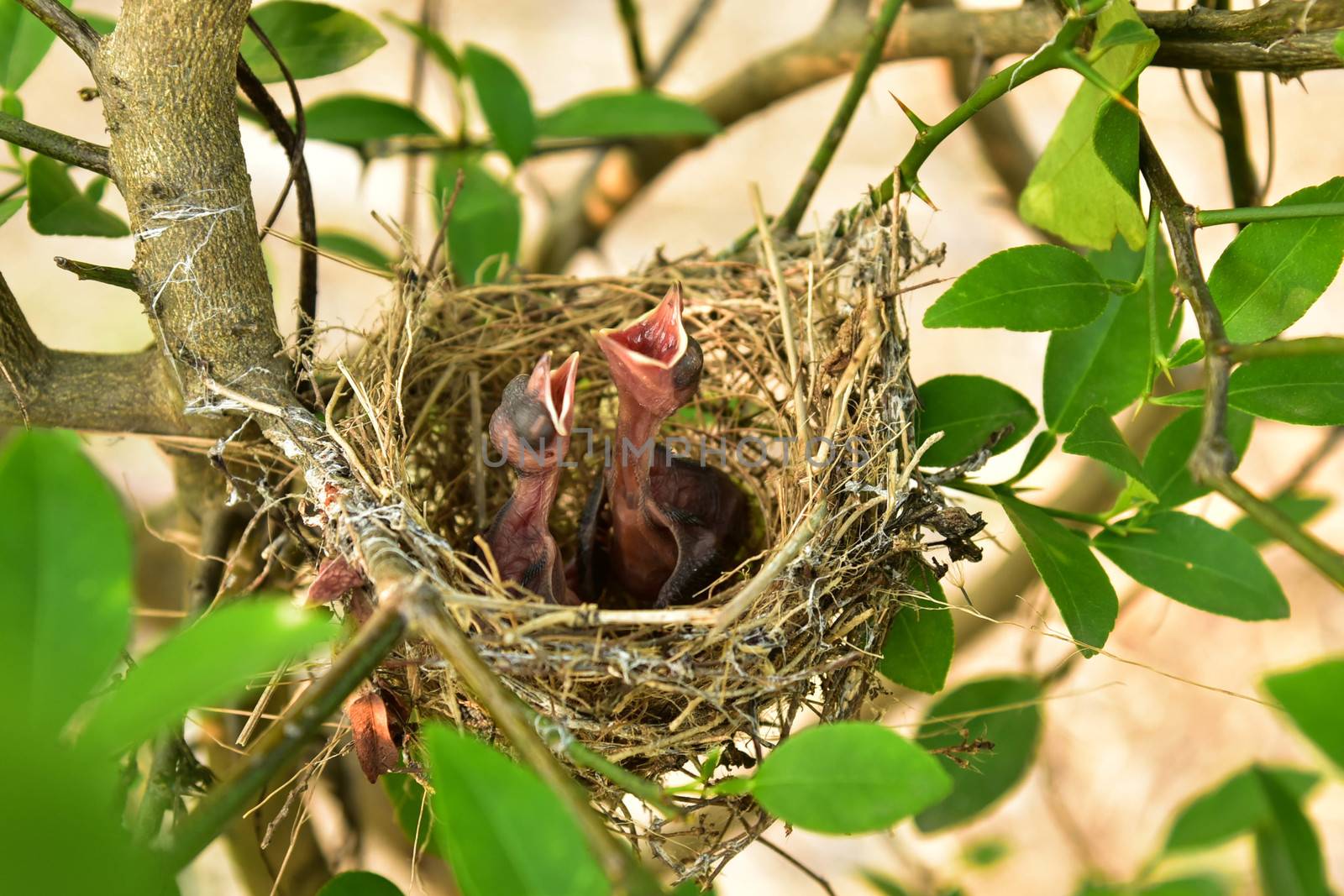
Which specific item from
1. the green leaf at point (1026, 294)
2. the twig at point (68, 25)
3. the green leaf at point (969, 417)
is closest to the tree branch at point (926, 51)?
the green leaf at point (1026, 294)

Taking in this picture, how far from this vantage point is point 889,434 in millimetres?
858

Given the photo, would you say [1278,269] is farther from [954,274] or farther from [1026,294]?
[954,274]

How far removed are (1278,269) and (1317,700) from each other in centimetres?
42

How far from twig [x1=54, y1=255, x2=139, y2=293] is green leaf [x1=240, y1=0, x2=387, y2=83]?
258mm

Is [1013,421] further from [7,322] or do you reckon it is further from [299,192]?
[7,322]

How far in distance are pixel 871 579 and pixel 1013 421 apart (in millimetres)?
177

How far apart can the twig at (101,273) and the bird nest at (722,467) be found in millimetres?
184

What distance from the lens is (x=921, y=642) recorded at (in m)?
0.84

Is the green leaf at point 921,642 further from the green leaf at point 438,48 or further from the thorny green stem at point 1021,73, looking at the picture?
the green leaf at point 438,48

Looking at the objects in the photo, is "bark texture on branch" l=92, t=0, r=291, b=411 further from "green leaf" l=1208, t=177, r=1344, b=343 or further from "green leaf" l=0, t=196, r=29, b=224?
"green leaf" l=1208, t=177, r=1344, b=343

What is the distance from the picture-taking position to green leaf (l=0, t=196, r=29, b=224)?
0.80m

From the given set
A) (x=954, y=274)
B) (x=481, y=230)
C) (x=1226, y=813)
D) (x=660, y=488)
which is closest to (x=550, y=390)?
(x=660, y=488)

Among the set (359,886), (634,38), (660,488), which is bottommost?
(359,886)

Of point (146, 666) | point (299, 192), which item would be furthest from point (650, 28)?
point (146, 666)
